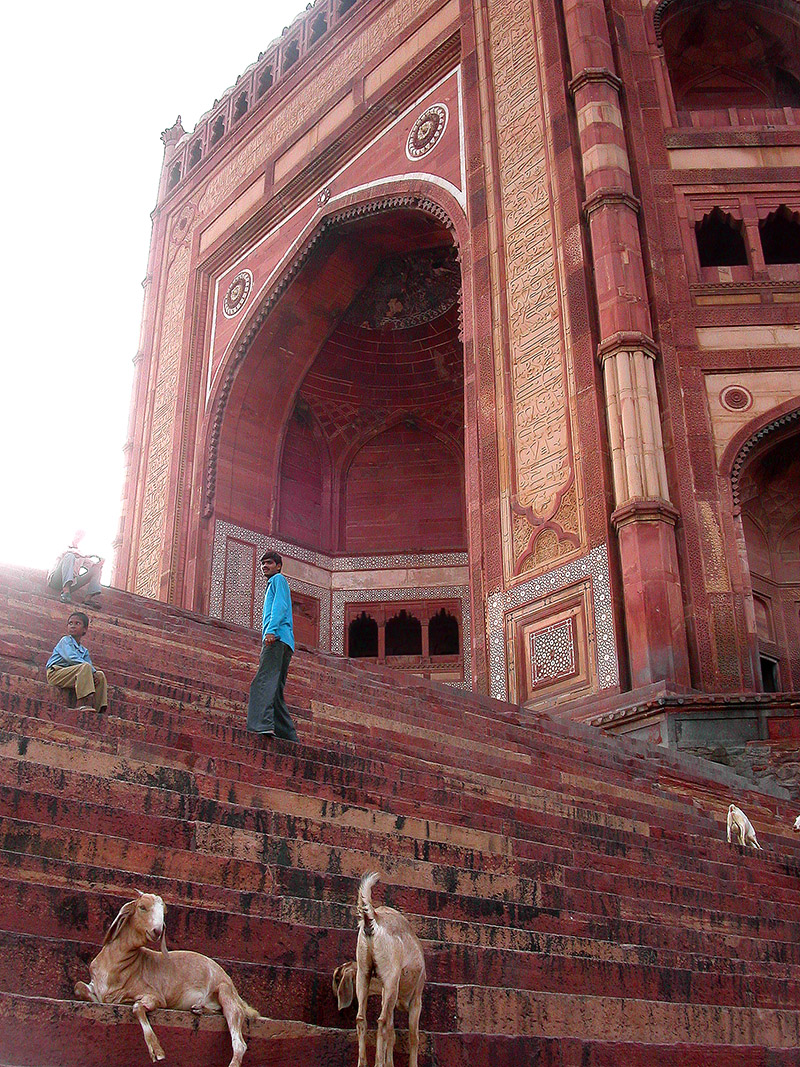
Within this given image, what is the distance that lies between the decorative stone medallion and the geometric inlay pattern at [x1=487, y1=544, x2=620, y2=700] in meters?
2.08

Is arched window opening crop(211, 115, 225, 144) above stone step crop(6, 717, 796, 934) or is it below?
above

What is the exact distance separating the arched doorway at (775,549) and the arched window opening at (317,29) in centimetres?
1030

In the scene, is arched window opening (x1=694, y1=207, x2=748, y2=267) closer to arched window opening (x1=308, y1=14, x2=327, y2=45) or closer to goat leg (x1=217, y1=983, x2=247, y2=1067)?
arched window opening (x1=308, y1=14, x2=327, y2=45)

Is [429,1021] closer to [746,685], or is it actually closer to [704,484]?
[746,685]

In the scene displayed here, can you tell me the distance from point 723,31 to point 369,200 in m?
5.00

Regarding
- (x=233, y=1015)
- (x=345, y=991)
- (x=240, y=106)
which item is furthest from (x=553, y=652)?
(x=240, y=106)

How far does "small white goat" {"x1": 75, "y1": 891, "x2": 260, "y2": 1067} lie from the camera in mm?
2176

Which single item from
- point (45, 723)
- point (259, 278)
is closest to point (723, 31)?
point (259, 278)

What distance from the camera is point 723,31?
14.1 metres

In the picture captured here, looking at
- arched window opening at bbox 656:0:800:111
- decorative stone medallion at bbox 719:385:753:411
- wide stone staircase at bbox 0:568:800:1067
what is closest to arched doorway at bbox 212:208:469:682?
arched window opening at bbox 656:0:800:111

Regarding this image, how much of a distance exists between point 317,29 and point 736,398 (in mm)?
10119

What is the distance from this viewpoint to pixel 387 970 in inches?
91.6

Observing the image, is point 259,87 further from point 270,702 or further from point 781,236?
point 270,702

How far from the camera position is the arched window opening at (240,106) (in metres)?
18.2
